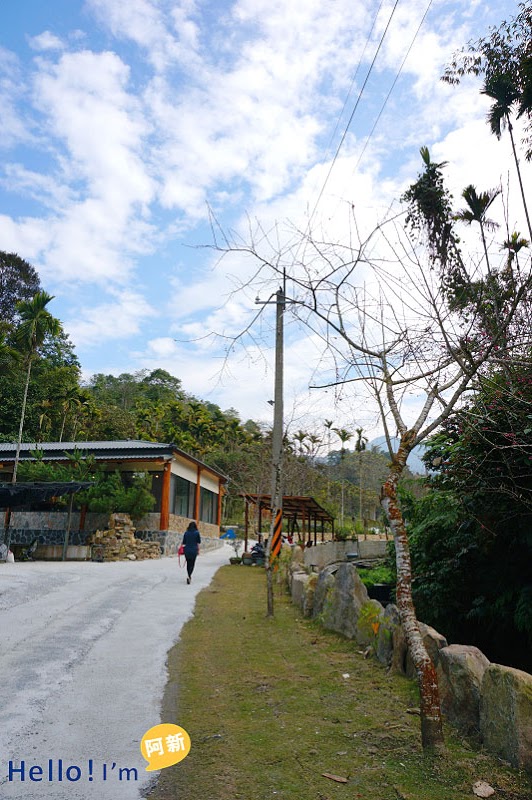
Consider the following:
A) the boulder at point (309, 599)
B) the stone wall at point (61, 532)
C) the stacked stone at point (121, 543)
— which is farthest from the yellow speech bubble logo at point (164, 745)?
the stone wall at point (61, 532)

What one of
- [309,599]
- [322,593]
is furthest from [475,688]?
[309,599]

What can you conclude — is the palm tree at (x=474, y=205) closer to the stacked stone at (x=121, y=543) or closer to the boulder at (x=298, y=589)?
the boulder at (x=298, y=589)

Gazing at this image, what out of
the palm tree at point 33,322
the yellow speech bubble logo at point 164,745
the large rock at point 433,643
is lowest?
the yellow speech bubble logo at point 164,745

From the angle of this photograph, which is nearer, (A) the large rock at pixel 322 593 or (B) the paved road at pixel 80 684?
(B) the paved road at pixel 80 684

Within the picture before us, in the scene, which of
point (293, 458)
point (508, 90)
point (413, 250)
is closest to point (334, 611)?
point (413, 250)

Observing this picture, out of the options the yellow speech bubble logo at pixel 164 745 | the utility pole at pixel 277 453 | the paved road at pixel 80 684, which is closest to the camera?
the paved road at pixel 80 684

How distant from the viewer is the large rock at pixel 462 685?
4.11 meters

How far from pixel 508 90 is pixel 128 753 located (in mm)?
10890

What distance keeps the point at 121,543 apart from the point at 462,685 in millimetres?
17624

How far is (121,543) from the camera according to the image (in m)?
20.2

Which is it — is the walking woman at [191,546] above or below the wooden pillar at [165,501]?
below

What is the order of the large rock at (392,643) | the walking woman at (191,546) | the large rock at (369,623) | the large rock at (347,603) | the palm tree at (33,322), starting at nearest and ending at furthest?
the large rock at (392,643)
the large rock at (369,623)
the large rock at (347,603)
the walking woman at (191,546)
the palm tree at (33,322)

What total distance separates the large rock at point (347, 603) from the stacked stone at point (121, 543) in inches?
515

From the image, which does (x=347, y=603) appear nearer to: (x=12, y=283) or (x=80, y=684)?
(x=80, y=684)
